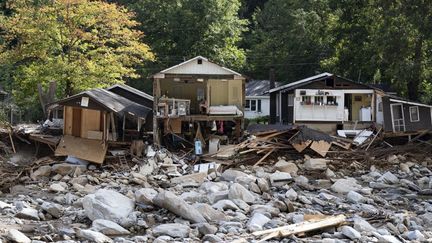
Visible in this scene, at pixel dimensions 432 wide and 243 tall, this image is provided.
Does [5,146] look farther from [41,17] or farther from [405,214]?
[405,214]

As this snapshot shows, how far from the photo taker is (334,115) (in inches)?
1505

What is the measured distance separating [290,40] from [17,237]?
4145 centimetres

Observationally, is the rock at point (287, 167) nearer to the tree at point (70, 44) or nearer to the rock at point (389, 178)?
the rock at point (389, 178)

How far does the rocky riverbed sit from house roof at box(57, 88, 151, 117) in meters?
2.66

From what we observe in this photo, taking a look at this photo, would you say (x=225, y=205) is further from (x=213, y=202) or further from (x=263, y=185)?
(x=263, y=185)

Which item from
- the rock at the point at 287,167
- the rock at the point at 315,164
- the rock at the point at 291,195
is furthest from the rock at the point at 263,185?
the rock at the point at 315,164

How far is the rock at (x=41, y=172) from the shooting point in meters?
27.1

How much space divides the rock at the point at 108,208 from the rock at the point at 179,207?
3.36ft

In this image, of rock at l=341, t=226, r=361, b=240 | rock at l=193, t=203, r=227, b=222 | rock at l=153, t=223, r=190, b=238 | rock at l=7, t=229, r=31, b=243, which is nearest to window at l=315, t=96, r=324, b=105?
rock at l=193, t=203, r=227, b=222

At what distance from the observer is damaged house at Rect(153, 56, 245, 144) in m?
33.5

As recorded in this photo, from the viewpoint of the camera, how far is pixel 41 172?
27.6 metres

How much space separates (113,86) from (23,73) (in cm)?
588

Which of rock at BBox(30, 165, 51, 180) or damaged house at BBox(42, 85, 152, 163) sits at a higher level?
damaged house at BBox(42, 85, 152, 163)

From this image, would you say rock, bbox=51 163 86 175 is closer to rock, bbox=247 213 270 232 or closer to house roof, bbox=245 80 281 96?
rock, bbox=247 213 270 232
